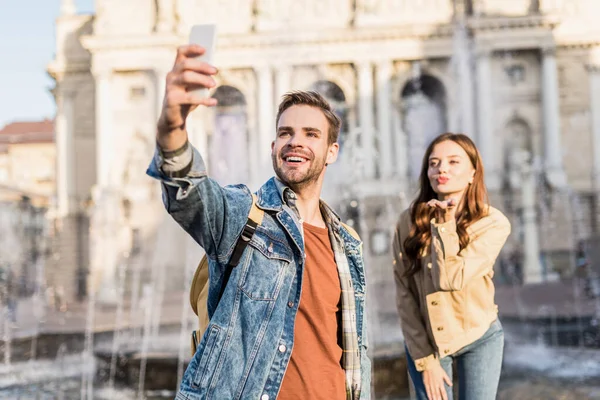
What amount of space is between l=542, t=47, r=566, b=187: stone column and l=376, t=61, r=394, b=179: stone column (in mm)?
7280

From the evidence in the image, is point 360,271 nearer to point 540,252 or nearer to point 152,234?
point 540,252

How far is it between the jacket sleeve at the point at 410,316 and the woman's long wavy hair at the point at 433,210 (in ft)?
0.18

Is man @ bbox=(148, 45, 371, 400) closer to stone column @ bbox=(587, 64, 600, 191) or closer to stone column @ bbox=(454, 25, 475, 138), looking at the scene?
stone column @ bbox=(454, 25, 475, 138)

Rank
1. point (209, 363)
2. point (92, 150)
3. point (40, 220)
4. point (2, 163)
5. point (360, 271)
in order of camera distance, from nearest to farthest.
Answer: point (209, 363) → point (360, 271) → point (92, 150) → point (40, 220) → point (2, 163)

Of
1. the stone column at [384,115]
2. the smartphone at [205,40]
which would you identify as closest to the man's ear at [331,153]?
the smartphone at [205,40]

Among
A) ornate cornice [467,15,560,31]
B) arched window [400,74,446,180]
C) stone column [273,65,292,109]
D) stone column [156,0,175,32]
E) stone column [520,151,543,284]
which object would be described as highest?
stone column [156,0,175,32]

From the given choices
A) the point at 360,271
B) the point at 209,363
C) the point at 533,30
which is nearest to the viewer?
the point at 209,363

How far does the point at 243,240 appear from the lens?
7.30ft

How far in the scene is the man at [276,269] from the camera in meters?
1.97

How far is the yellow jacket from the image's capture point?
10.4 ft

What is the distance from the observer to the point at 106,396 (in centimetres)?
855

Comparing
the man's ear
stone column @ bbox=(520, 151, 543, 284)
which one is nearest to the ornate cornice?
stone column @ bbox=(520, 151, 543, 284)

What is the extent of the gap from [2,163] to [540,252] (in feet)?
186

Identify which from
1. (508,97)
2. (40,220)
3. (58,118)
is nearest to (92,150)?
(58,118)
